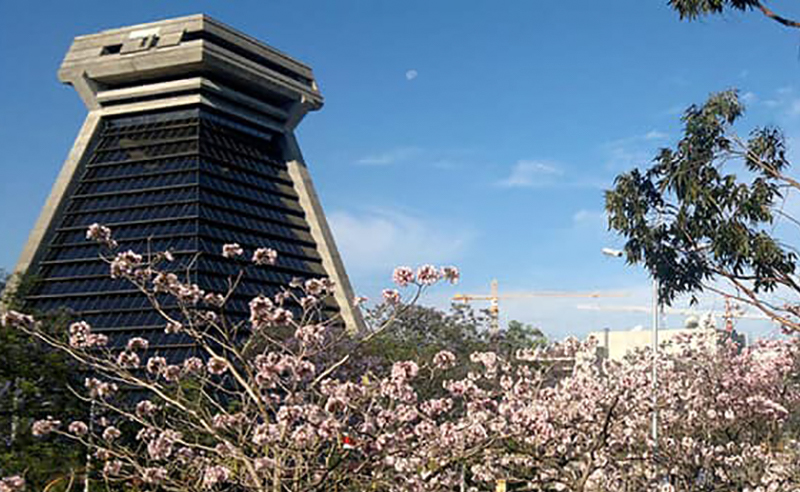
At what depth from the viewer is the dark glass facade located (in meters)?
71.0

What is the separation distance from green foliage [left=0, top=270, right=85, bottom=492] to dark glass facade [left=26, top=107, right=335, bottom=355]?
46051 mm

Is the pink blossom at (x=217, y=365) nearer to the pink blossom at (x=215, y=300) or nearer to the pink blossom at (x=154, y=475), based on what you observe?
the pink blossom at (x=215, y=300)

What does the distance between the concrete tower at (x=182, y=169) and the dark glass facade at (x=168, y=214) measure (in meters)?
0.12

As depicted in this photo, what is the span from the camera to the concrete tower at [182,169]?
7475 cm

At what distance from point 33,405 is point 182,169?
61077mm

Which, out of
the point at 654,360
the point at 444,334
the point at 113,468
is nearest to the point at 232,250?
the point at 113,468

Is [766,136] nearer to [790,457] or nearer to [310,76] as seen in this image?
[790,457]

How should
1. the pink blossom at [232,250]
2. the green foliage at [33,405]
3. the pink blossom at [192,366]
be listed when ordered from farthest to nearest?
the green foliage at [33,405], the pink blossom at [232,250], the pink blossom at [192,366]

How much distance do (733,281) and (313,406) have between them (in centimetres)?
911

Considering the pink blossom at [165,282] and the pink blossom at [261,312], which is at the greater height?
the pink blossom at [165,282]

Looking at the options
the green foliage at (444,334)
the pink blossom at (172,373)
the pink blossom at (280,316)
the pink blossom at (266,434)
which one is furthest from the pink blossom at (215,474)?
the green foliage at (444,334)

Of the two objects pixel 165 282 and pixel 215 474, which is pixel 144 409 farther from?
pixel 215 474

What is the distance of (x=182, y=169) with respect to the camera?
78312 mm

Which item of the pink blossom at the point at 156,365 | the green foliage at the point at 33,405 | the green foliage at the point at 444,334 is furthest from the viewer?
the green foliage at the point at 444,334
